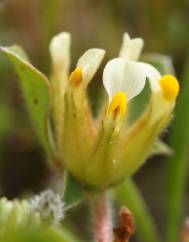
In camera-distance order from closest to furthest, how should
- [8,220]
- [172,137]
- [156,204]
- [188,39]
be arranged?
1. [8,220]
2. [172,137]
3. [156,204]
4. [188,39]

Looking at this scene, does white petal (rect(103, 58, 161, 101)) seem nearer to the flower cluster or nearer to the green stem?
the flower cluster

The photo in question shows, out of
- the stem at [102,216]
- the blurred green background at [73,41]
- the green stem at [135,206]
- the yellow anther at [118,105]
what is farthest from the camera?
the blurred green background at [73,41]

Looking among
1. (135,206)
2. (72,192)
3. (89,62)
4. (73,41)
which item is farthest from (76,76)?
(73,41)

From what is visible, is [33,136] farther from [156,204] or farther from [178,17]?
[178,17]

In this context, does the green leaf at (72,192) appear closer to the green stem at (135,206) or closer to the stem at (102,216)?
the stem at (102,216)

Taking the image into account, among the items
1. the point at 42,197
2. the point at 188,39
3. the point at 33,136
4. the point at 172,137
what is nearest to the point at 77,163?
the point at 42,197

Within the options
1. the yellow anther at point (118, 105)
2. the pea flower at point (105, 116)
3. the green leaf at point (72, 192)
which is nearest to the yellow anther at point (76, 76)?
the pea flower at point (105, 116)
